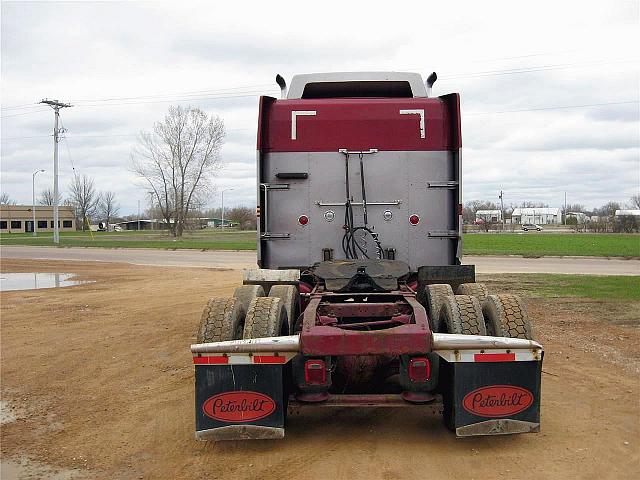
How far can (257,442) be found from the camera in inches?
221

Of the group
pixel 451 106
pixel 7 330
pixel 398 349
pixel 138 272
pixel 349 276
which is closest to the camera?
pixel 398 349

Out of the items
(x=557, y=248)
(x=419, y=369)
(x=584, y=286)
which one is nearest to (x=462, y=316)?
(x=419, y=369)

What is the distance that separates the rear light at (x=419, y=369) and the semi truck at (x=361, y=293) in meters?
0.02

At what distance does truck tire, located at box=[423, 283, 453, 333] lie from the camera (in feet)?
20.5

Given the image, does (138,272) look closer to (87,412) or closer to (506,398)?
(87,412)

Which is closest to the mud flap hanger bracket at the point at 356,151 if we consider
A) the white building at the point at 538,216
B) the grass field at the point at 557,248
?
the grass field at the point at 557,248

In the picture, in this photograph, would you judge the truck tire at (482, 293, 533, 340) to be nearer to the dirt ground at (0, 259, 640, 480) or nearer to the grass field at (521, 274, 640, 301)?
the dirt ground at (0, 259, 640, 480)

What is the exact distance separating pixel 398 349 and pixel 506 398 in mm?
920

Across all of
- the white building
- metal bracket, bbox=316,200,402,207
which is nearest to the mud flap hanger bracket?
metal bracket, bbox=316,200,402,207

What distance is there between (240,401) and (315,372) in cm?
61

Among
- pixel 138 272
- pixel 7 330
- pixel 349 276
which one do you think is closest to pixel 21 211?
pixel 138 272

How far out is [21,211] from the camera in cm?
11612

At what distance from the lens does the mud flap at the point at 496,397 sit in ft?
16.9

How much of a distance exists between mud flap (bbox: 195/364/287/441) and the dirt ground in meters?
0.22
